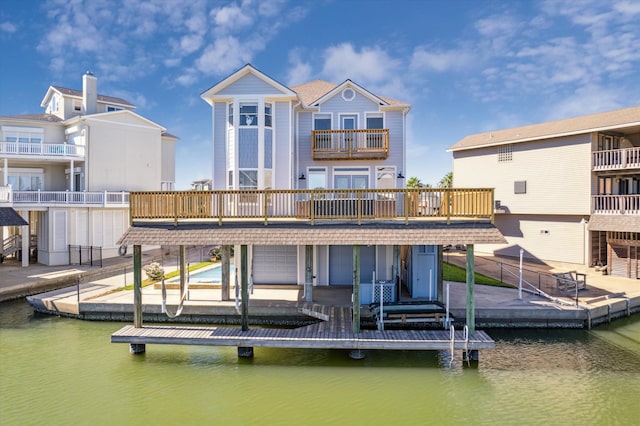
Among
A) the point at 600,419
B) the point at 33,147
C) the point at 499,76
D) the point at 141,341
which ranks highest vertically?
the point at 499,76

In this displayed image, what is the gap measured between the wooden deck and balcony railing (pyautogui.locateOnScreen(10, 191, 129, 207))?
1756 cm

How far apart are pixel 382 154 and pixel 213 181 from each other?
26.3 ft

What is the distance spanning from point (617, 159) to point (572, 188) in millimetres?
2773

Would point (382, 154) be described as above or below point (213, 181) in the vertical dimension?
above

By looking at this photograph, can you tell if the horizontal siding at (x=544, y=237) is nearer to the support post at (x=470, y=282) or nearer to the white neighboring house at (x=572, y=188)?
the white neighboring house at (x=572, y=188)

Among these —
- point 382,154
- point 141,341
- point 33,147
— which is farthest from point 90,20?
point 141,341

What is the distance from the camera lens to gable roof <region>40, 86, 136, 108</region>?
99.5 feet

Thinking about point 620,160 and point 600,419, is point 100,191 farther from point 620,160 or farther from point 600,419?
point 620,160

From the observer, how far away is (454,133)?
121 feet

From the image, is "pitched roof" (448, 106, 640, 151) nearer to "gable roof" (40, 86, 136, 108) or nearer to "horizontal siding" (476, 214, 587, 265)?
"horizontal siding" (476, 214, 587, 265)

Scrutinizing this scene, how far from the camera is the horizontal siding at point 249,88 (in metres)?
16.8

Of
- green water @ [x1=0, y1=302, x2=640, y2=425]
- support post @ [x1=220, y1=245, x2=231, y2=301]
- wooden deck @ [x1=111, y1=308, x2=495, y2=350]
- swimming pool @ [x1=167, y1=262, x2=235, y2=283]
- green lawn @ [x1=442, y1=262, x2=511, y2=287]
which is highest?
support post @ [x1=220, y1=245, x2=231, y2=301]

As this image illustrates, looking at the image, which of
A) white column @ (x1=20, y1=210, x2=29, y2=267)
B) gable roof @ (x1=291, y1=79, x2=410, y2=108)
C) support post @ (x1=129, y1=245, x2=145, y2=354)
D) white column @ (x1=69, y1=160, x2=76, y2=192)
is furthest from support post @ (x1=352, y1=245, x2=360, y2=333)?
white column @ (x1=69, y1=160, x2=76, y2=192)

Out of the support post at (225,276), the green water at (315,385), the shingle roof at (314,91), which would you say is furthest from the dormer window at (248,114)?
the green water at (315,385)
